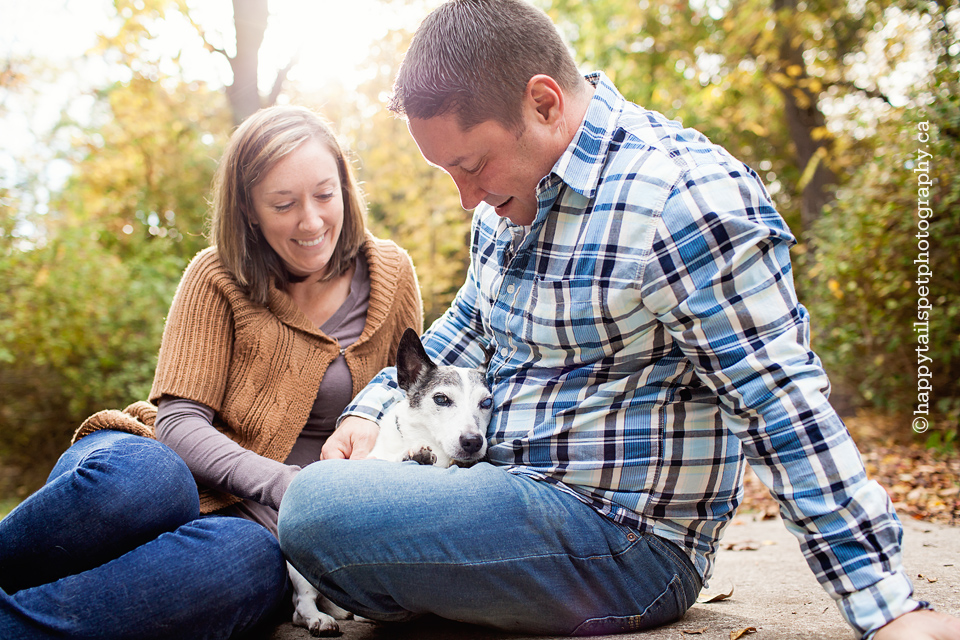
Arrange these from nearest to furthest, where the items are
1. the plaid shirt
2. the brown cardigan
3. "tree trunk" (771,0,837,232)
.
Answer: the plaid shirt
the brown cardigan
"tree trunk" (771,0,837,232)

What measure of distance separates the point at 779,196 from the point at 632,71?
3488 mm

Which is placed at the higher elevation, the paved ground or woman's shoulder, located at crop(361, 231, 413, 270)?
woman's shoulder, located at crop(361, 231, 413, 270)

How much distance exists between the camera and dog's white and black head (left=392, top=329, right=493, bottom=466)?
8.29 ft

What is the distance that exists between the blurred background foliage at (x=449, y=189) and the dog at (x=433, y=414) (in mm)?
3181

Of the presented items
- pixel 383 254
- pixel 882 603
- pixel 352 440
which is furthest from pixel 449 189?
pixel 882 603

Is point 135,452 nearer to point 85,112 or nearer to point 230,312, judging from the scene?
point 230,312

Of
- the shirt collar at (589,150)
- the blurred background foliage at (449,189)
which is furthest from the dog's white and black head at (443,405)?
the blurred background foliage at (449,189)

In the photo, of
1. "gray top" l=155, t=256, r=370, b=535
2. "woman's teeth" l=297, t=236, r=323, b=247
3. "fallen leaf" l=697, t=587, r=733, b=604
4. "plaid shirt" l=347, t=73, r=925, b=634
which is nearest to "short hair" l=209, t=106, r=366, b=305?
Result: "woman's teeth" l=297, t=236, r=323, b=247

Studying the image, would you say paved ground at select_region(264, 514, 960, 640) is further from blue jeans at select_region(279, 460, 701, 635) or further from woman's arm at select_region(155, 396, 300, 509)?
woman's arm at select_region(155, 396, 300, 509)

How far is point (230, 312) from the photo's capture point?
285 cm

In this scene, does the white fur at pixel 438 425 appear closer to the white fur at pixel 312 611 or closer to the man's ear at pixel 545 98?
the white fur at pixel 312 611

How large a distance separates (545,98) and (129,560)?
5.74 feet

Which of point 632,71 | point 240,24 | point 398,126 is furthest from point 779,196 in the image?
point 240,24

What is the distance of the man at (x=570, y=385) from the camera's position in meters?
1.69
